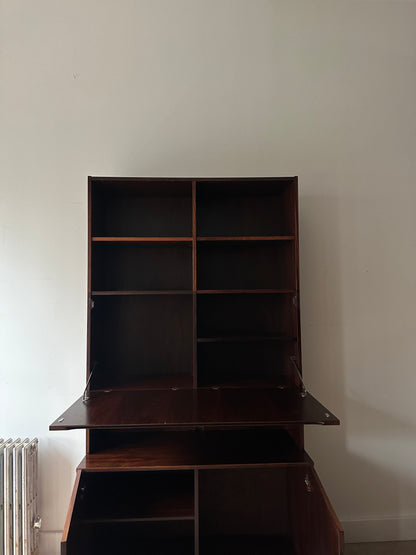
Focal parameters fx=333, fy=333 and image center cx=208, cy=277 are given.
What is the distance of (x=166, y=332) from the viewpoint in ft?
6.19

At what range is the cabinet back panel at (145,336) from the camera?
187cm

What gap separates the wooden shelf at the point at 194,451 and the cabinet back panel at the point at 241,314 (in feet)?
1.79

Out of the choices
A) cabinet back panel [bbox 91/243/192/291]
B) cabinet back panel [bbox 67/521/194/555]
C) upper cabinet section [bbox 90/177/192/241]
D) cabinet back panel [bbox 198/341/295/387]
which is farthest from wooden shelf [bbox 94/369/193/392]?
upper cabinet section [bbox 90/177/192/241]

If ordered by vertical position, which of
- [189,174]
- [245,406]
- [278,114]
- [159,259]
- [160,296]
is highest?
[278,114]

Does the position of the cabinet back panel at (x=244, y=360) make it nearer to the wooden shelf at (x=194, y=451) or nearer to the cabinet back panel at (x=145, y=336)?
the cabinet back panel at (x=145, y=336)

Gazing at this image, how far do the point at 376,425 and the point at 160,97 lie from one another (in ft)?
7.69

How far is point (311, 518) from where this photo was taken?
59.7 inches

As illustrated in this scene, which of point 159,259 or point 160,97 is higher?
point 160,97

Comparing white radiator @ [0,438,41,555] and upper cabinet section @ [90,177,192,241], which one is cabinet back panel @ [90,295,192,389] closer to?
upper cabinet section @ [90,177,192,241]

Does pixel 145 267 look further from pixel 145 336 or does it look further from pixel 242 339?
pixel 242 339

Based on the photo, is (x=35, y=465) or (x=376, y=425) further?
(x=376, y=425)

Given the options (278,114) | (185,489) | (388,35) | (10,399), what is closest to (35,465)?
(10,399)

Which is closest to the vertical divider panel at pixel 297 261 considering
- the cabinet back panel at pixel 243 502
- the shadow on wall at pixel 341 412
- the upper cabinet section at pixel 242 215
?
the upper cabinet section at pixel 242 215

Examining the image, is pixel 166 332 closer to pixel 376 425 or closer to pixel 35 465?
pixel 35 465
